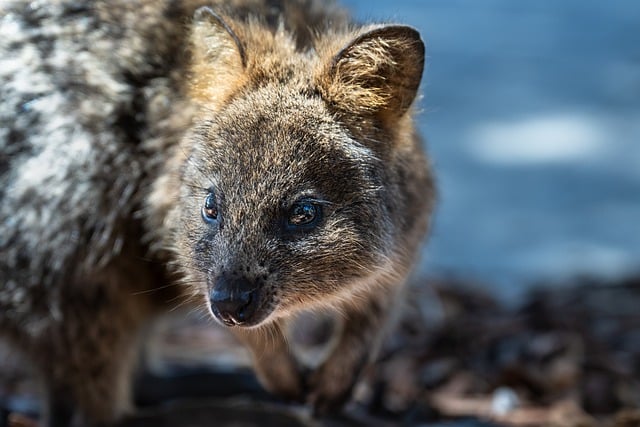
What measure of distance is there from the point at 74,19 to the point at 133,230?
86cm

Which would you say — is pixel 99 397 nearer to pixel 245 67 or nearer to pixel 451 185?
pixel 245 67

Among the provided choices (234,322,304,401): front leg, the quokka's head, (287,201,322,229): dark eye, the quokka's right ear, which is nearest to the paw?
(234,322,304,401): front leg

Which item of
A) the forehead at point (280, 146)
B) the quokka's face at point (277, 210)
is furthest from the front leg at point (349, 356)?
the forehead at point (280, 146)

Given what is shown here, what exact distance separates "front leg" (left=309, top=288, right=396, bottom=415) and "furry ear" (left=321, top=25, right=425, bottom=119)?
38.7 inches

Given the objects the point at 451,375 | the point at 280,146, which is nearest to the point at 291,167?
the point at 280,146

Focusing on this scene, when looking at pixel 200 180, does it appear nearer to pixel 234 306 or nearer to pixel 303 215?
pixel 303 215

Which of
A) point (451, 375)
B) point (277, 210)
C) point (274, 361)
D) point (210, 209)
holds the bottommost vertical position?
point (451, 375)

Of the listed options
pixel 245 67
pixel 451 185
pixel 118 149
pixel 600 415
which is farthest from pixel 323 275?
pixel 451 185

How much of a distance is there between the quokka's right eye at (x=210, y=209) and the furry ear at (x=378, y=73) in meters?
0.54

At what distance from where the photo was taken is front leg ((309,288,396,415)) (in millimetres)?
4488

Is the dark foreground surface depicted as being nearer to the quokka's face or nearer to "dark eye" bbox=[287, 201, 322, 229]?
the quokka's face

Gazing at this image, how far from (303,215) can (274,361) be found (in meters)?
1.05

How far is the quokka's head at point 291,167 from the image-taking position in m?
3.49

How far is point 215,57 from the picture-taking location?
13.0ft
